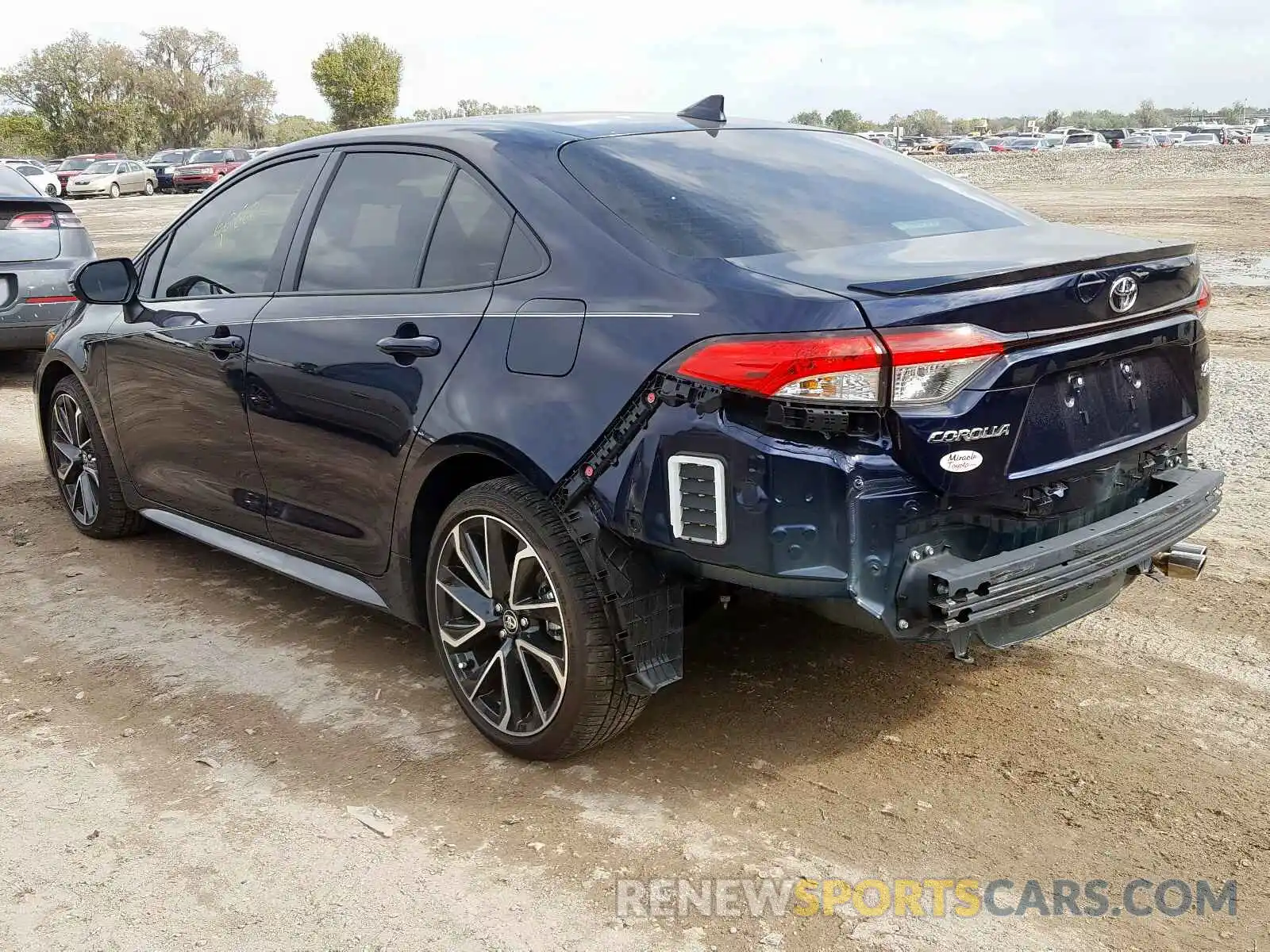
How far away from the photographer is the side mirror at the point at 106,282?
4.68m

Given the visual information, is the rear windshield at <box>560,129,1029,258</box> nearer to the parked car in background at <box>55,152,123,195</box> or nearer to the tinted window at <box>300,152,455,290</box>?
the tinted window at <box>300,152,455,290</box>

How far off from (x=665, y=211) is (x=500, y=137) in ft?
2.22

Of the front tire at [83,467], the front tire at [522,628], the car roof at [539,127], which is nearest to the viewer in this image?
the front tire at [522,628]

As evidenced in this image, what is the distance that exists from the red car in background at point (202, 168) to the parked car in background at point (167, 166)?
1.10ft

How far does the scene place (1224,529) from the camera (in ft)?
16.2

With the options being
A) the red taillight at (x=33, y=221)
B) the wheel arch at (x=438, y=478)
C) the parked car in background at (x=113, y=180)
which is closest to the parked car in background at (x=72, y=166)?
the parked car in background at (x=113, y=180)

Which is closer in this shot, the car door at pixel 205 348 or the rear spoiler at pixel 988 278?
the rear spoiler at pixel 988 278

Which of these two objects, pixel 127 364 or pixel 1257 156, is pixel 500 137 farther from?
pixel 1257 156

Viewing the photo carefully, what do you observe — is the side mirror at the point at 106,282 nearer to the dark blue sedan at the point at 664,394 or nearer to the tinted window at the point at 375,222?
the dark blue sedan at the point at 664,394

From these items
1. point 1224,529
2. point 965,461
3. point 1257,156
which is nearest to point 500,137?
point 965,461

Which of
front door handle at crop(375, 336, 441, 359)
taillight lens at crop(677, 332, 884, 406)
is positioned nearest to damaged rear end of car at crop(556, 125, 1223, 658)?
taillight lens at crop(677, 332, 884, 406)
